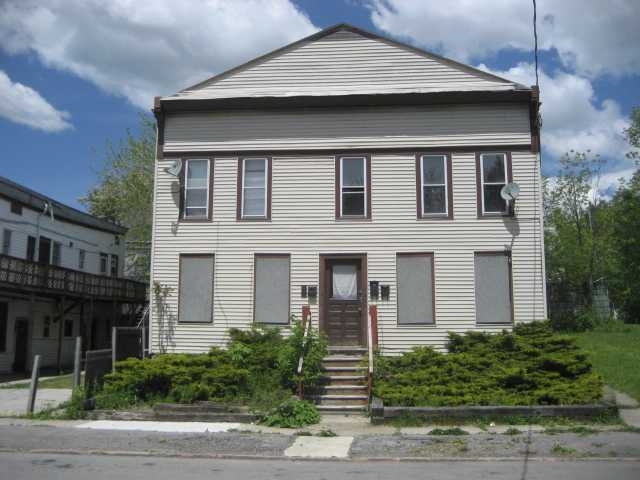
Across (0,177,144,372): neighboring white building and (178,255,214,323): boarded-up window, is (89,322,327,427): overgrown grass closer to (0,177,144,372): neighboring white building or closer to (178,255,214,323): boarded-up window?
(178,255,214,323): boarded-up window

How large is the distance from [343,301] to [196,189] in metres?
5.00

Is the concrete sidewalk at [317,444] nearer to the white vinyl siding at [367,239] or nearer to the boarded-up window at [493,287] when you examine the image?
the white vinyl siding at [367,239]

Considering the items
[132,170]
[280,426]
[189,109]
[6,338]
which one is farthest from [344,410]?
[132,170]

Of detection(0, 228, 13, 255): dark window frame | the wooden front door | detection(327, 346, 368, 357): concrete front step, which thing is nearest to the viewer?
detection(327, 346, 368, 357): concrete front step

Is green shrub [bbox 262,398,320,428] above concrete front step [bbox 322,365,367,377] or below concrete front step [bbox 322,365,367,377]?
below

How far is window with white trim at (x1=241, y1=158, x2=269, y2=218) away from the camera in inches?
674

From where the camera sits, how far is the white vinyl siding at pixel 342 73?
17359 mm

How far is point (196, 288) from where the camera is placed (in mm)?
16891

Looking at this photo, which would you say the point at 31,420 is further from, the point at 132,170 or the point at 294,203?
the point at 132,170

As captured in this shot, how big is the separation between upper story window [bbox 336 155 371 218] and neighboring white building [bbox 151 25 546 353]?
0.03 metres

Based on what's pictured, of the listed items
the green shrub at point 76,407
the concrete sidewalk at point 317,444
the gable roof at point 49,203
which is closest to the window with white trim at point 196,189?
the green shrub at point 76,407

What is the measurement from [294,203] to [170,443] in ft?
26.6

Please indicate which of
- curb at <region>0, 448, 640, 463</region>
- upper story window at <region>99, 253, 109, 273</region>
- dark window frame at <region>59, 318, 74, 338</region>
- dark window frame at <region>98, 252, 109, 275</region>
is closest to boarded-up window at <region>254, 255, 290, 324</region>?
curb at <region>0, 448, 640, 463</region>

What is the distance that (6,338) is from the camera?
25.8m
